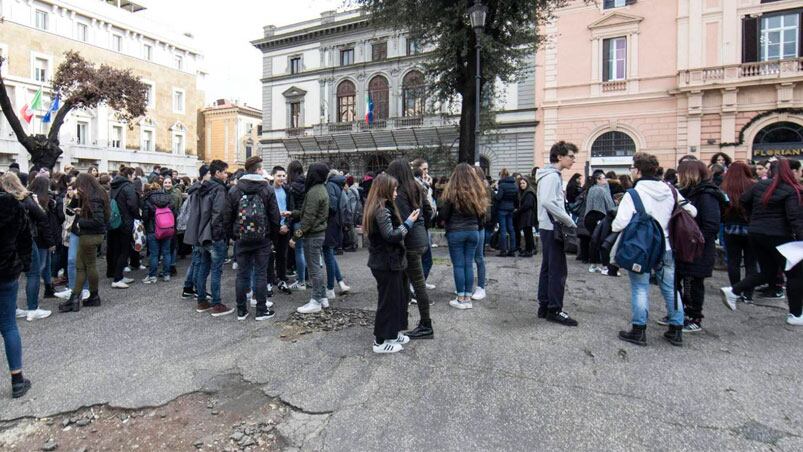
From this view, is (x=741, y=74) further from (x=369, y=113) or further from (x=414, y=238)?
(x=414, y=238)

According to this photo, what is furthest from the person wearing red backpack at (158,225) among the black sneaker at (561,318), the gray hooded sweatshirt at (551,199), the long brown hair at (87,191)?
the black sneaker at (561,318)

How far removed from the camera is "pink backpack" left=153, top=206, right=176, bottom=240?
7406mm

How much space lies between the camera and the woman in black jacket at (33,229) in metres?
4.32

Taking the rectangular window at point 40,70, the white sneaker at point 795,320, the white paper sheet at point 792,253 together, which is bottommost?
the white sneaker at point 795,320

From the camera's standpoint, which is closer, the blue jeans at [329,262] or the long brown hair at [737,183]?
the long brown hair at [737,183]

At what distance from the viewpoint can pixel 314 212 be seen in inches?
224

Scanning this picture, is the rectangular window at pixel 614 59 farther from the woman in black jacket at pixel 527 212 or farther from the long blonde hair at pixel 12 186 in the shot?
the long blonde hair at pixel 12 186

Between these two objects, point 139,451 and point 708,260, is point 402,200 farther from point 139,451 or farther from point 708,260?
point 708,260

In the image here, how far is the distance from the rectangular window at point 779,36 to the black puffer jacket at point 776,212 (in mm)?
20354

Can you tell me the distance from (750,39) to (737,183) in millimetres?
19708

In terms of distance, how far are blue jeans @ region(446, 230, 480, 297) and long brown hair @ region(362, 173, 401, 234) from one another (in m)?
1.52

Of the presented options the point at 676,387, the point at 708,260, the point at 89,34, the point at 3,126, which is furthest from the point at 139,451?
the point at 89,34

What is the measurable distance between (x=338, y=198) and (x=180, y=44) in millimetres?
45976

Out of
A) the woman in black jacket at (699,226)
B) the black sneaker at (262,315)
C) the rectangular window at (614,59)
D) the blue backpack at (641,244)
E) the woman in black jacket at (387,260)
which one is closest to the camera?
the woman in black jacket at (387,260)
